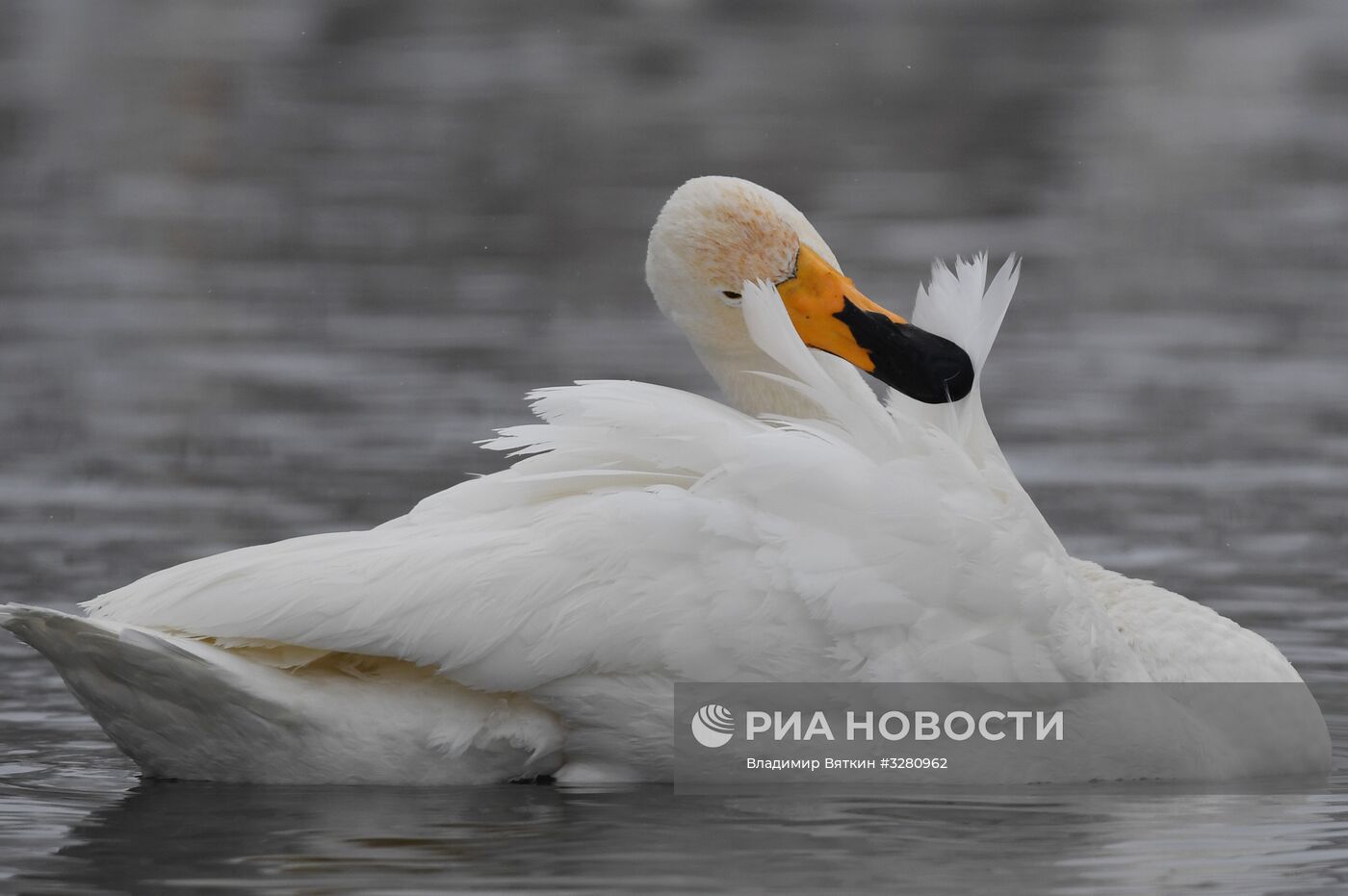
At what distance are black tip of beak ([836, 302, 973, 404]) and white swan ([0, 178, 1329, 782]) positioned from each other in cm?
26

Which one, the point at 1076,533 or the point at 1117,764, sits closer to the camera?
the point at 1117,764

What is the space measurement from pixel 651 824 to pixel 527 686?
0.54m

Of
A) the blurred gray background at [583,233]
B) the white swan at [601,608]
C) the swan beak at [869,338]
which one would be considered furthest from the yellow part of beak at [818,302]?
the blurred gray background at [583,233]

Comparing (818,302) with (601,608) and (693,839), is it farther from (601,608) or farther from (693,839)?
(693,839)

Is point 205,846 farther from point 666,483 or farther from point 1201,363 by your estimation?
point 1201,363

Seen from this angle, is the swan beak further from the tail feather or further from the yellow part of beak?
the tail feather

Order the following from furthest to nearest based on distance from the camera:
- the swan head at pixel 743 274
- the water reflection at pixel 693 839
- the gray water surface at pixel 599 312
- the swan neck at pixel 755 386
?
the swan neck at pixel 755 386 → the swan head at pixel 743 274 → the gray water surface at pixel 599 312 → the water reflection at pixel 693 839

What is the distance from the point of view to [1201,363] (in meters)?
14.3

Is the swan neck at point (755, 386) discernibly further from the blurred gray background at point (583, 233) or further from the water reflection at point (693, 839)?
the blurred gray background at point (583, 233)

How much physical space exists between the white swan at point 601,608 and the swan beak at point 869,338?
0.92 ft

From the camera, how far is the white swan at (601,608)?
7.13m

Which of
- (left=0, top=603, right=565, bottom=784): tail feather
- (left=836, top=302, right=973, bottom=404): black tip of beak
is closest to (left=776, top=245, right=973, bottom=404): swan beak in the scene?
(left=836, top=302, right=973, bottom=404): black tip of beak

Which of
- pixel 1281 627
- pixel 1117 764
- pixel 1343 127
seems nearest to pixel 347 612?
pixel 1117 764

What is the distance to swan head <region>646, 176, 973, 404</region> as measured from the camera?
820 centimetres
